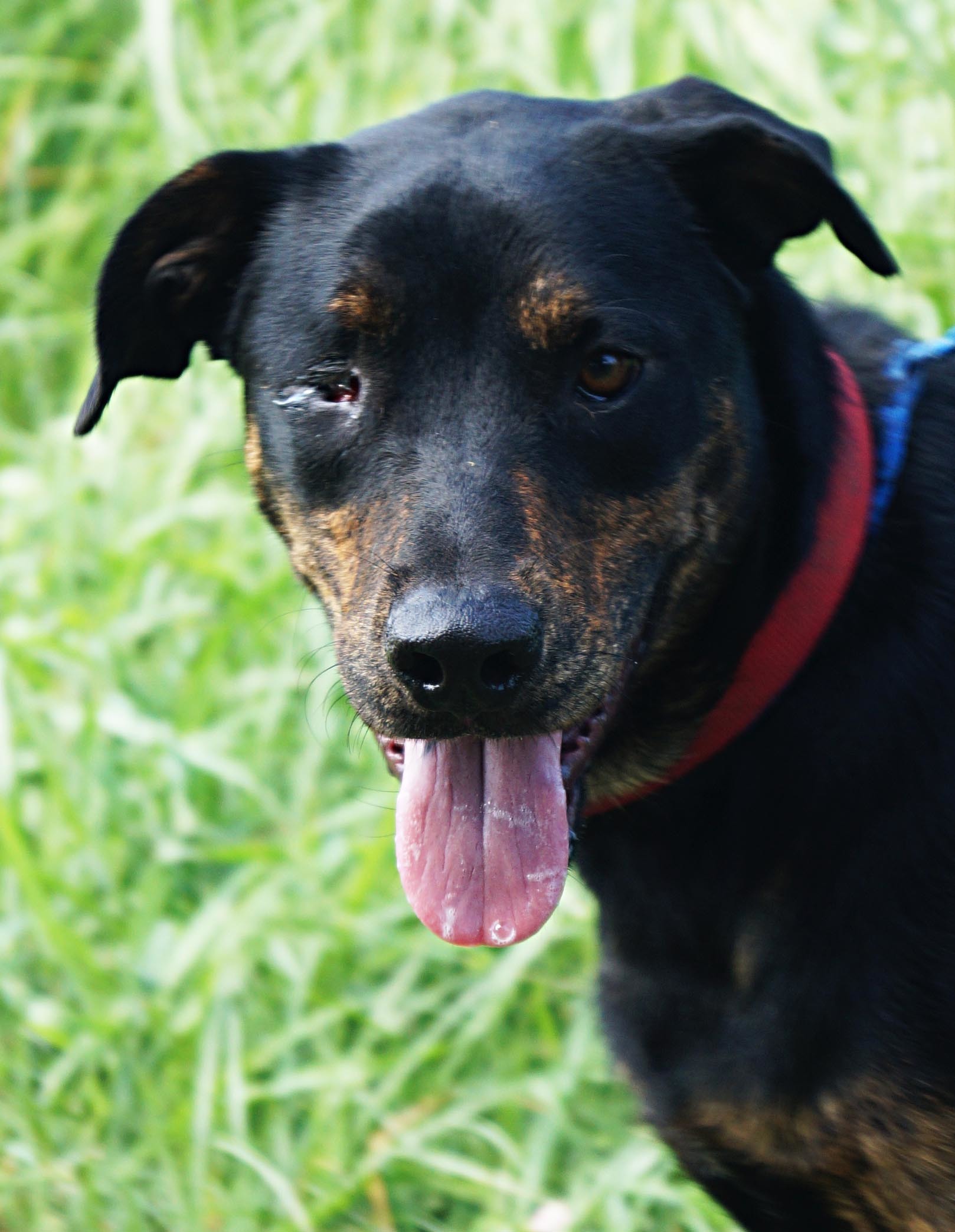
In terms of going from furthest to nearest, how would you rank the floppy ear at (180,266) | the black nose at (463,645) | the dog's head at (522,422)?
the floppy ear at (180,266) < the dog's head at (522,422) < the black nose at (463,645)

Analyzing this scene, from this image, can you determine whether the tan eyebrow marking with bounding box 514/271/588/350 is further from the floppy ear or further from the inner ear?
the inner ear

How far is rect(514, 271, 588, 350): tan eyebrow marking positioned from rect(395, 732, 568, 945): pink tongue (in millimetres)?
574

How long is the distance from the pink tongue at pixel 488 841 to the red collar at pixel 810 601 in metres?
0.28

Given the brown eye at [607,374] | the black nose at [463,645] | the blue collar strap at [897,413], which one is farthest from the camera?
the blue collar strap at [897,413]

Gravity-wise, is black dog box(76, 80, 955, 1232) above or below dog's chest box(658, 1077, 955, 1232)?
above

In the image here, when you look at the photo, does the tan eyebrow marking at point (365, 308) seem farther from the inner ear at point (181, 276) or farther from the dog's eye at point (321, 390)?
the inner ear at point (181, 276)

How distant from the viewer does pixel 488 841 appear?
6.87 feet

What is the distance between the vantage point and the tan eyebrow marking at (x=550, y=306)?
2061mm

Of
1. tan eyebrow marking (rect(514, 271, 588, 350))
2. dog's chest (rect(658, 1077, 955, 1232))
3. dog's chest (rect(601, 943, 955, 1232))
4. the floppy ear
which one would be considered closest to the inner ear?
the floppy ear

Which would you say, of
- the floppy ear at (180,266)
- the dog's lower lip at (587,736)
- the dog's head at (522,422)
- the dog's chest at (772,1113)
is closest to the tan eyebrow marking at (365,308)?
the dog's head at (522,422)

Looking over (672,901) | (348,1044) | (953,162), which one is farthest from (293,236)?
(953,162)

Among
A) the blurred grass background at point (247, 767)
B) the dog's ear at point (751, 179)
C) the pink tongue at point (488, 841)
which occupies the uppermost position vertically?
the dog's ear at point (751, 179)

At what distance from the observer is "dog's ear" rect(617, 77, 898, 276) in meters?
2.16

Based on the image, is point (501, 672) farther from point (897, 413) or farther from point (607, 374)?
point (897, 413)
